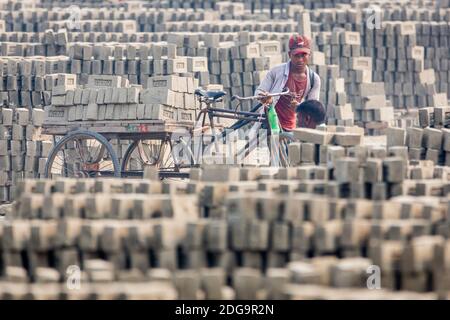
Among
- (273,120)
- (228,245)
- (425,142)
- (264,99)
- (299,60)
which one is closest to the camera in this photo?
(228,245)

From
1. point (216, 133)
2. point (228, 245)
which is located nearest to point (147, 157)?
point (216, 133)

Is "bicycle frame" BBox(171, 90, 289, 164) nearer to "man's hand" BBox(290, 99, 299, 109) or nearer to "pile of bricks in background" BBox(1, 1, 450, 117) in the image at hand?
"man's hand" BBox(290, 99, 299, 109)

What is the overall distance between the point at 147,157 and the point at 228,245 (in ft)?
23.6

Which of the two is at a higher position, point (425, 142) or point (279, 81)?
point (279, 81)

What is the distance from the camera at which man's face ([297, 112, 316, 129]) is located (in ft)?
62.5

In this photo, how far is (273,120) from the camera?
1881 cm

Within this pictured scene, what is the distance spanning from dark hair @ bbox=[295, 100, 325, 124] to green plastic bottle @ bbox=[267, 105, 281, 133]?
1.11ft

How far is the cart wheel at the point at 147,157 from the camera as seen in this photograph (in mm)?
19125

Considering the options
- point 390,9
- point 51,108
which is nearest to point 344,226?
point 51,108

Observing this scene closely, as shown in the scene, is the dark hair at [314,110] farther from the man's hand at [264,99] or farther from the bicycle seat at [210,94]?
the bicycle seat at [210,94]

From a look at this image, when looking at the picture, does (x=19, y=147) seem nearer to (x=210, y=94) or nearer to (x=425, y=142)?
(x=210, y=94)

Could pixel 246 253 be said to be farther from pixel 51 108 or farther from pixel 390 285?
pixel 51 108

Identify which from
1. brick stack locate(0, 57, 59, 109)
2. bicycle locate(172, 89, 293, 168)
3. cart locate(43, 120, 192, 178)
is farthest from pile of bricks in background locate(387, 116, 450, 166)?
brick stack locate(0, 57, 59, 109)

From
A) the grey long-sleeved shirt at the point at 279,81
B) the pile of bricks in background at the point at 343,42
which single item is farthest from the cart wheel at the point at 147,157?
the pile of bricks in background at the point at 343,42
